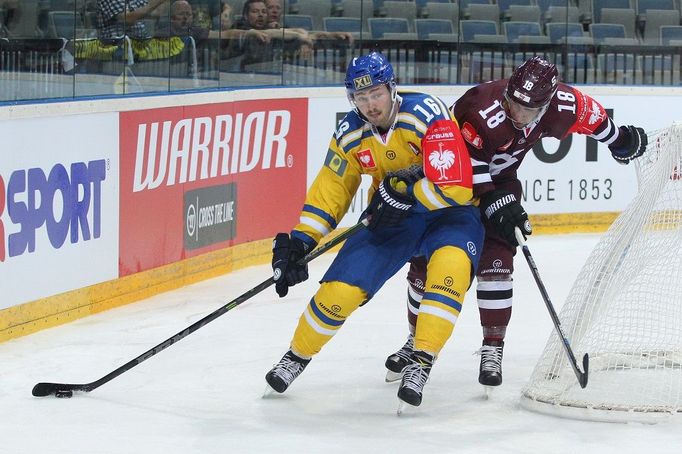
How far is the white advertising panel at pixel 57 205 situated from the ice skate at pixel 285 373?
1379 mm

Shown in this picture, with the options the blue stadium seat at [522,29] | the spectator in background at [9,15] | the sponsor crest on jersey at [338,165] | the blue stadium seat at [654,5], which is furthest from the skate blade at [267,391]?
the blue stadium seat at [654,5]

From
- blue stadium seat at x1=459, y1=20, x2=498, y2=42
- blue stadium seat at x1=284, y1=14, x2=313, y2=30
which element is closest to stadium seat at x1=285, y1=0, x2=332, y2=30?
blue stadium seat at x1=284, y1=14, x2=313, y2=30

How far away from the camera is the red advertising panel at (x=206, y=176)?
21.2 feet

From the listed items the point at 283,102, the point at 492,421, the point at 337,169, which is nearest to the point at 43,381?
the point at 337,169

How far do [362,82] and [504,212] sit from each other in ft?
2.08

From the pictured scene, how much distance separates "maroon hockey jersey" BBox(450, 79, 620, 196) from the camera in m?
4.67

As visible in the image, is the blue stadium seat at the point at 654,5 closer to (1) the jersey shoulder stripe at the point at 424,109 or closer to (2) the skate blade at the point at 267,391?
(1) the jersey shoulder stripe at the point at 424,109

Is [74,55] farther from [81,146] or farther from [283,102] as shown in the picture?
[283,102]

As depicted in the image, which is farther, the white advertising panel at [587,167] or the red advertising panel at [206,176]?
the white advertising panel at [587,167]

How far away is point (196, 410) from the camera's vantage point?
4512 millimetres

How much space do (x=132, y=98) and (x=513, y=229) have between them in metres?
2.48

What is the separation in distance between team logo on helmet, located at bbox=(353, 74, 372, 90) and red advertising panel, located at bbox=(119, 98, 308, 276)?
2220mm

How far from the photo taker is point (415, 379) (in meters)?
4.34

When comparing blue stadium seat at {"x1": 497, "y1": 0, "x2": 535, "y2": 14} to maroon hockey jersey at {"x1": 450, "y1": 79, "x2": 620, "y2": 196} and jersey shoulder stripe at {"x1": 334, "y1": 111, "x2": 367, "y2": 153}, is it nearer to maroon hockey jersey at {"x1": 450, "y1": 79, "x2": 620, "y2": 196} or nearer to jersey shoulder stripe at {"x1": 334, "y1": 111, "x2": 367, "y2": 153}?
maroon hockey jersey at {"x1": 450, "y1": 79, "x2": 620, "y2": 196}
